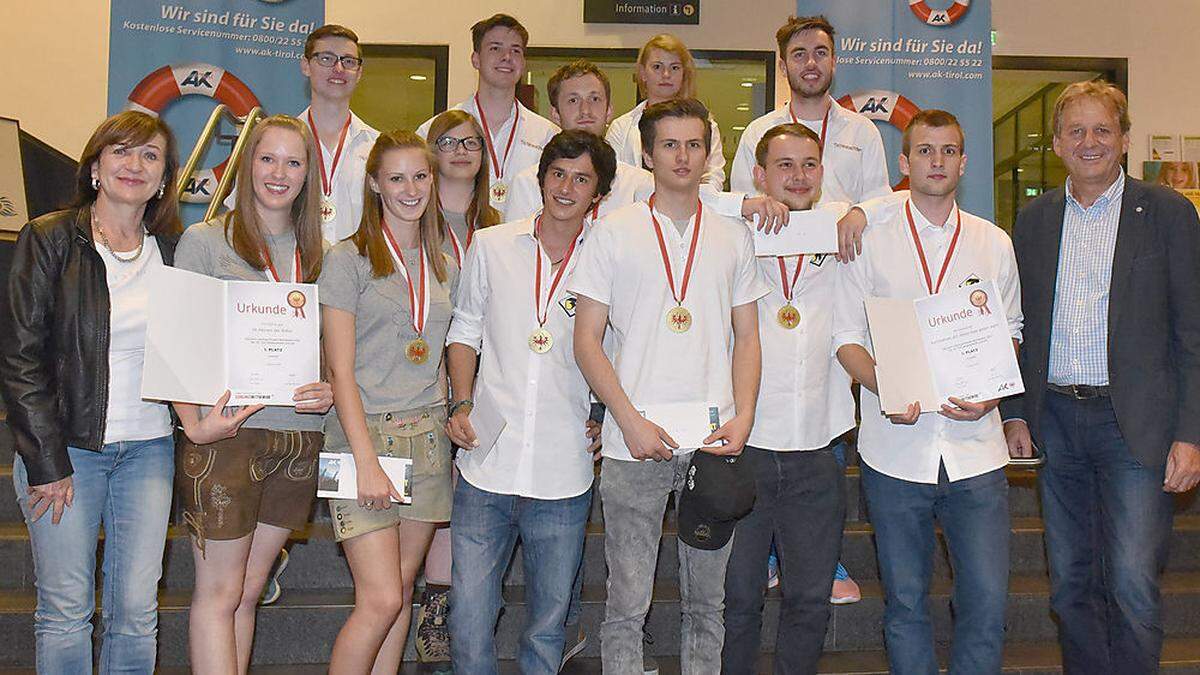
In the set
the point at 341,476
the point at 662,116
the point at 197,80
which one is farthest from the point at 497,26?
the point at 197,80

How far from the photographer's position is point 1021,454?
3.50 meters

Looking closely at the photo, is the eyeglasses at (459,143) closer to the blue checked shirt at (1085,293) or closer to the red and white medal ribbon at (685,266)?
the red and white medal ribbon at (685,266)

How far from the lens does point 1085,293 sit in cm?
339

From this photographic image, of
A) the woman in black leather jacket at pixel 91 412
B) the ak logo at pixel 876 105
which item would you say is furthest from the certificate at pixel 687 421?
the ak logo at pixel 876 105

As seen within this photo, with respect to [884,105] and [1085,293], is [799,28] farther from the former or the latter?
[884,105]

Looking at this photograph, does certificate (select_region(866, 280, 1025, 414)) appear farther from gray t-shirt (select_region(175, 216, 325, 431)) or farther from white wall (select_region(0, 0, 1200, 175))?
white wall (select_region(0, 0, 1200, 175))

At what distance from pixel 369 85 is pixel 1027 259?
6274 mm

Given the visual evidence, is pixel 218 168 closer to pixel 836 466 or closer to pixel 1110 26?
pixel 836 466

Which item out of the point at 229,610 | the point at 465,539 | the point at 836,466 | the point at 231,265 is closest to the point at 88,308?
the point at 231,265

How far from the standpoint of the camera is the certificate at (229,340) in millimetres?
2725

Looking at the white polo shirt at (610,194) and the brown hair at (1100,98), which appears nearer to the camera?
the brown hair at (1100,98)

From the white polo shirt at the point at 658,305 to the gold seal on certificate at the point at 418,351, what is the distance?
1.55 feet

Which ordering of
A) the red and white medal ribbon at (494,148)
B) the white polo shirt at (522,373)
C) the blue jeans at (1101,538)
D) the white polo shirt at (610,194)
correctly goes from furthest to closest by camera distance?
the red and white medal ribbon at (494,148), the white polo shirt at (610,194), the blue jeans at (1101,538), the white polo shirt at (522,373)

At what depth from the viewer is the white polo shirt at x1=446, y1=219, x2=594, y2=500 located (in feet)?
10.3
